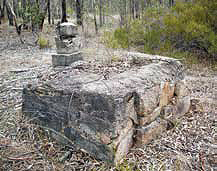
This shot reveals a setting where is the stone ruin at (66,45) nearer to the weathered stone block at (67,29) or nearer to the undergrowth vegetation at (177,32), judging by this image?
the weathered stone block at (67,29)

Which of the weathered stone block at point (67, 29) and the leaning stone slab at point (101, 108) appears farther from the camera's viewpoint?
the weathered stone block at point (67, 29)

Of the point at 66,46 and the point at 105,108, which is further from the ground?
the point at 66,46

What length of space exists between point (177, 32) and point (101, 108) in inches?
217

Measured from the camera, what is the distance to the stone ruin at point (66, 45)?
454cm

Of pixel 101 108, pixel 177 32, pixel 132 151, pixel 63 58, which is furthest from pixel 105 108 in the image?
pixel 177 32

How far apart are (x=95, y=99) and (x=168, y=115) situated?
1222 mm

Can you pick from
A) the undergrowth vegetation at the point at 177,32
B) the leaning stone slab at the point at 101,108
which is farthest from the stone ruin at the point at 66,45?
the undergrowth vegetation at the point at 177,32

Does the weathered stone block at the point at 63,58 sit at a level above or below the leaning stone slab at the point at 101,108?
above

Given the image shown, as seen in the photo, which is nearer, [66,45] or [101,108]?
[101,108]

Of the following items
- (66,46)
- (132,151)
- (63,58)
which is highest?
(66,46)

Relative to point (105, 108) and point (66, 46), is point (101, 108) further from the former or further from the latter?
point (66, 46)

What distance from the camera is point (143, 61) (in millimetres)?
3387

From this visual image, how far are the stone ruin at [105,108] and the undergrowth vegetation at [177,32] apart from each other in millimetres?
4051

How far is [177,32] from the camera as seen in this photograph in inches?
274
